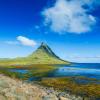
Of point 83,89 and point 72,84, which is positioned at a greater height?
point 72,84

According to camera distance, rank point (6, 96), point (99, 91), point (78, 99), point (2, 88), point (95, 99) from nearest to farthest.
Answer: point (6, 96) → point (2, 88) → point (78, 99) → point (95, 99) → point (99, 91)

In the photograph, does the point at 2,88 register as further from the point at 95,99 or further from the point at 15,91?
the point at 95,99

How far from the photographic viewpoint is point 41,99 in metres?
26.2

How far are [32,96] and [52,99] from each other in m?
2.73

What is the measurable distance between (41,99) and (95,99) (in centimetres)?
1890

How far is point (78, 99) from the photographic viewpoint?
1489 inches

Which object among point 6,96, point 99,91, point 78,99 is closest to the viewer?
point 6,96

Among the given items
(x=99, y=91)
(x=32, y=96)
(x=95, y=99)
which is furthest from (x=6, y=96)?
(x=99, y=91)

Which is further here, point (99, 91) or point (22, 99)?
point (99, 91)

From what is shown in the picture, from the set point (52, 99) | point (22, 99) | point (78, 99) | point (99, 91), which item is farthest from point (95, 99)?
point (22, 99)

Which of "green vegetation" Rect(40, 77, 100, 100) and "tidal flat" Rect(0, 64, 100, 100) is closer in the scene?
"green vegetation" Rect(40, 77, 100, 100)

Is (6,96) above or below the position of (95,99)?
above

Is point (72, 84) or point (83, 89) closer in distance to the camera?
point (83, 89)

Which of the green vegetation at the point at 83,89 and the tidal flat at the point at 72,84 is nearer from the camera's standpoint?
the green vegetation at the point at 83,89
